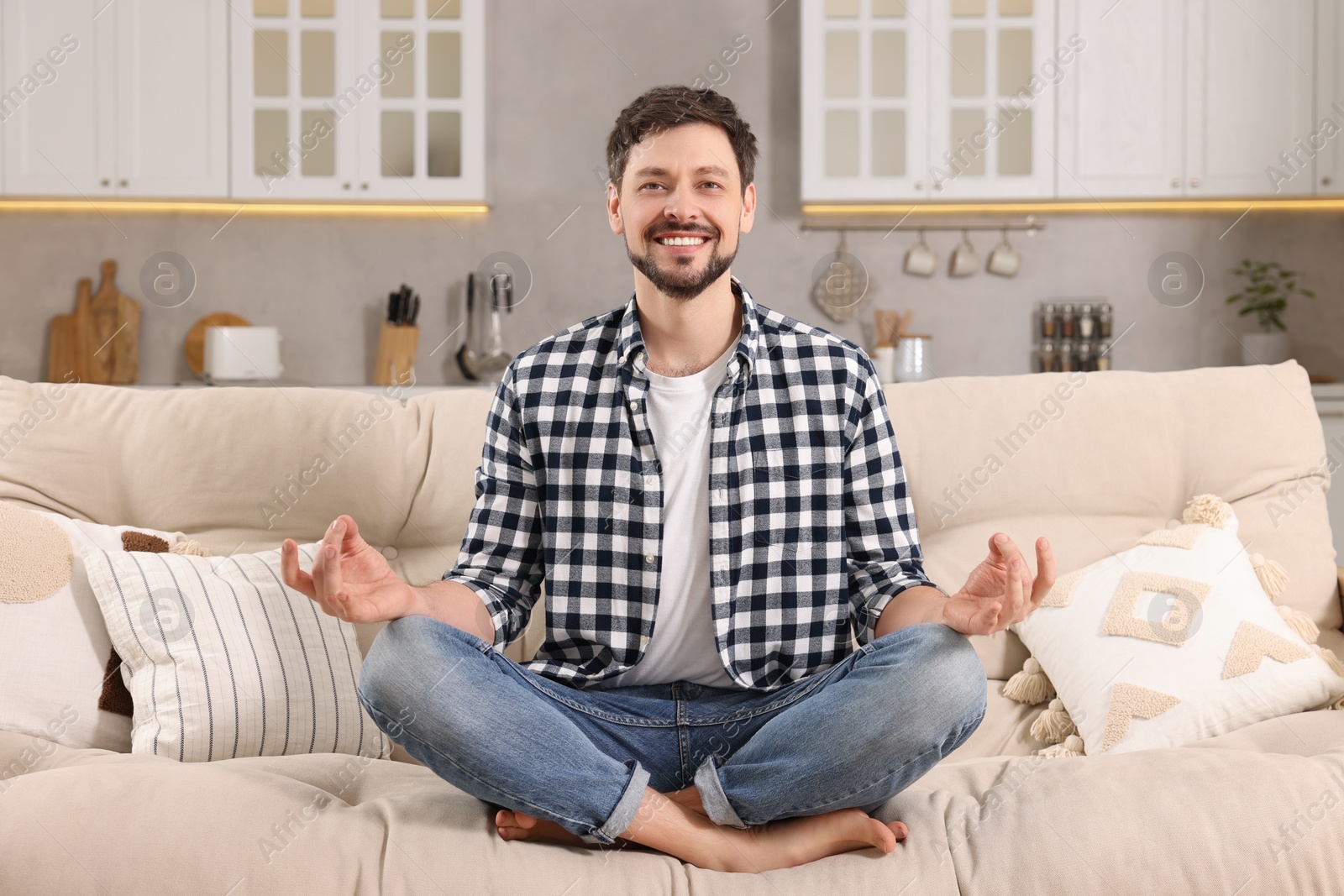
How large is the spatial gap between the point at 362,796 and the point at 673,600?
470mm

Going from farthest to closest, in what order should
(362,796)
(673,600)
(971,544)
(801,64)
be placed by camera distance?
(801,64)
(971,544)
(673,600)
(362,796)

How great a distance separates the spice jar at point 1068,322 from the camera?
11.5ft

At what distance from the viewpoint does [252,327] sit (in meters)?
3.41

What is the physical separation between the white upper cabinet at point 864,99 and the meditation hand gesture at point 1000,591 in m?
2.39

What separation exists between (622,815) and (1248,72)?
3.26 meters

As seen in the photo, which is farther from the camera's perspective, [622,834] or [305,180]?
[305,180]

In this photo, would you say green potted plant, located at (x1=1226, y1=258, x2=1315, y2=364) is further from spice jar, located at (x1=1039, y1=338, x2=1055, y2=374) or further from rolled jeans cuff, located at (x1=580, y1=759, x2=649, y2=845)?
rolled jeans cuff, located at (x1=580, y1=759, x2=649, y2=845)

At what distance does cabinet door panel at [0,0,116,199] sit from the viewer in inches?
124

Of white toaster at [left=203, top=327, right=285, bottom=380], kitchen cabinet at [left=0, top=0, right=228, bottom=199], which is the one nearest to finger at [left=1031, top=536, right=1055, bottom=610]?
white toaster at [left=203, top=327, right=285, bottom=380]

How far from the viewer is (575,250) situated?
140 inches

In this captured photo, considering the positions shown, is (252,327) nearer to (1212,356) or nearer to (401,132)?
(401,132)

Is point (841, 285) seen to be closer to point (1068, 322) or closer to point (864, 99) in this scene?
point (864, 99)

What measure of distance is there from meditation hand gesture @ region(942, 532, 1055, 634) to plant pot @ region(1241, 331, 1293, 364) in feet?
9.58

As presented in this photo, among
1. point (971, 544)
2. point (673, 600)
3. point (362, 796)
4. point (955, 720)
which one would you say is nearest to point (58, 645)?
point (362, 796)
